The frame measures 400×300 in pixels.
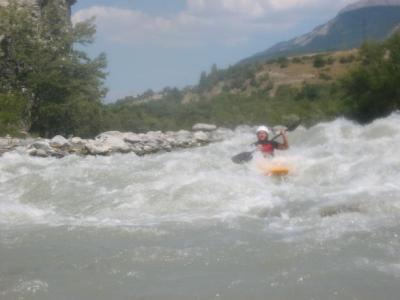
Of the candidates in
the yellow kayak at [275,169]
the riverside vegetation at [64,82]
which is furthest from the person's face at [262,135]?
the riverside vegetation at [64,82]

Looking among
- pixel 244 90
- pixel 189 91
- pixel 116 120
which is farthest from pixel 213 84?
pixel 116 120

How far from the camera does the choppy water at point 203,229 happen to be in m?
4.88

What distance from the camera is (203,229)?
22.9 feet

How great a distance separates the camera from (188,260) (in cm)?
564

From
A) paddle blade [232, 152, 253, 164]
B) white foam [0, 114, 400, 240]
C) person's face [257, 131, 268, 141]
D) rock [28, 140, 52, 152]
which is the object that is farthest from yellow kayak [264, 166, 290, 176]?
rock [28, 140, 52, 152]

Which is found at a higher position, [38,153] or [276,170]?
[38,153]

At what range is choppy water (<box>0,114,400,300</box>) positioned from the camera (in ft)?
16.0

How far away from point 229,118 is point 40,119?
1580 centimetres

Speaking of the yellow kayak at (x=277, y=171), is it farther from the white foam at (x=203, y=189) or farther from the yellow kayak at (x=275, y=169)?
the white foam at (x=203, y=189)

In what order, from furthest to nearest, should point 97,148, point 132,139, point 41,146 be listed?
point 132,139
point 97,148
point 41,146

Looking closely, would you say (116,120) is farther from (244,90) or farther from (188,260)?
(244,90)

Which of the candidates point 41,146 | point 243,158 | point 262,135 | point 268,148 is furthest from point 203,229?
point 41,146

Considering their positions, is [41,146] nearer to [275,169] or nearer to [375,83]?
[275,169]

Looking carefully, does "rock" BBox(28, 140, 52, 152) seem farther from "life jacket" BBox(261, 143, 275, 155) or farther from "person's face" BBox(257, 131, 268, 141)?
"life jacket" BBox(261, 143, 275, 155)
